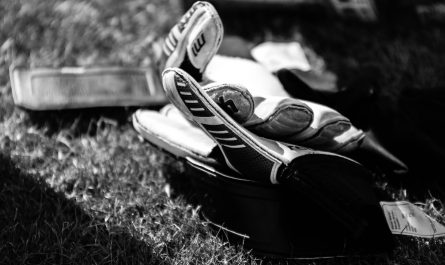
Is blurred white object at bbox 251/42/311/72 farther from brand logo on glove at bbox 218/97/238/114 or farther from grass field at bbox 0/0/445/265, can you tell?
brand logo on glove at bbox 218/97/238/114

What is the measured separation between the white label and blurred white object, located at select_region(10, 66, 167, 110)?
99 cm

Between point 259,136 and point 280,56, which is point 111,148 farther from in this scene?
point 280,56

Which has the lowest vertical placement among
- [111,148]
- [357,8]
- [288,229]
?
[111,148]

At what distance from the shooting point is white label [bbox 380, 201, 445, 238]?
168 cm

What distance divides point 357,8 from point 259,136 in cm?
144

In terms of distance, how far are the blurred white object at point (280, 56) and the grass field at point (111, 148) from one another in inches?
11.0

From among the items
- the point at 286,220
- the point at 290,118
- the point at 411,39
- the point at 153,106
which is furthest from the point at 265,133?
the point at 411,39

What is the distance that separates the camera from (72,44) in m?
2.65

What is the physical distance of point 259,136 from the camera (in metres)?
1.68

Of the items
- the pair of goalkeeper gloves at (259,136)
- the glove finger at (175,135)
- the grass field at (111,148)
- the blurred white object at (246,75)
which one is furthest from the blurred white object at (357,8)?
the glove finger at (175,135)

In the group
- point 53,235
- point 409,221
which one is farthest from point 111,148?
point 409,221

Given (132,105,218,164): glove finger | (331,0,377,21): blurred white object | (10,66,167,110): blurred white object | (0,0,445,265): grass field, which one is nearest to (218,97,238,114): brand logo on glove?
(132,105,218,164): glove finger

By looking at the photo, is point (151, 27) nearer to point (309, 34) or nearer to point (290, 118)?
point (309, 34)

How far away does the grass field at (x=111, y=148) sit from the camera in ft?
5.48
